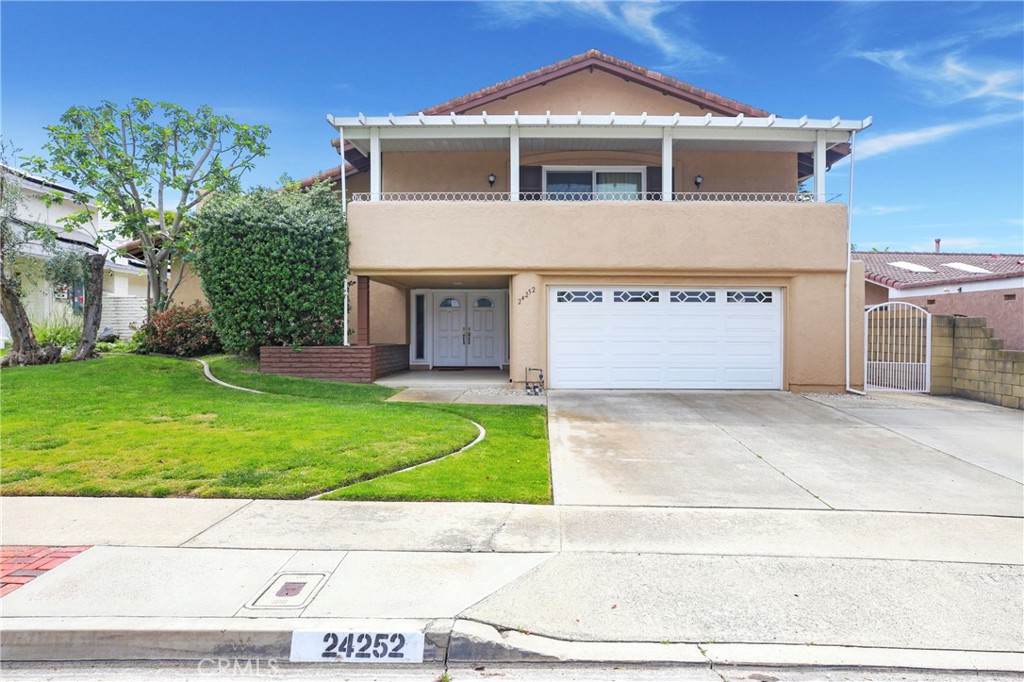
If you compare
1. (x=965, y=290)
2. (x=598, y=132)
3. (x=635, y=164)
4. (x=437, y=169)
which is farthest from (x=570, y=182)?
(x=965, y=290)

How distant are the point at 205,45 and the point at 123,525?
50.4 ft

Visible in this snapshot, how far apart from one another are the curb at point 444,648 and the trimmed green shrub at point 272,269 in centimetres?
999

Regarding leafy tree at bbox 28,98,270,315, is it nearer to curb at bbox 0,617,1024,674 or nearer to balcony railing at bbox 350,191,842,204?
balcony railing at bbox 350,191,842,204

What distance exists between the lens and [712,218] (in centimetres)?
1298

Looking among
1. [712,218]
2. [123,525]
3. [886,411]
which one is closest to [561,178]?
[712,218]

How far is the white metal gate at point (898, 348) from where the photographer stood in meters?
13.3

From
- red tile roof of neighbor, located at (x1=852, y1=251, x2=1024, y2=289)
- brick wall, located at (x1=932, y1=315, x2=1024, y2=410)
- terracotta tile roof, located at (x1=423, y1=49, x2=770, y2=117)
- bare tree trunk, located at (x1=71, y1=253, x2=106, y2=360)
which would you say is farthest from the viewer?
red tile roof of neighbor, located at (x1=852, y1=251, x2=1024, y2=289)

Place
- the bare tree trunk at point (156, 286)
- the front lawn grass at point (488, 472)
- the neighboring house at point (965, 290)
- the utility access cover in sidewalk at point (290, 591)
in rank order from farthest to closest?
the bare tree trunk at point (156, 286)
the neighboring house at point (965, 290)
the front lawn grass at point (488, 472)
the utility access cover in sidewalk at point (290, 591)

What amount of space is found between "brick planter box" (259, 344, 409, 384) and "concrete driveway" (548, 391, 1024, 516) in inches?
169

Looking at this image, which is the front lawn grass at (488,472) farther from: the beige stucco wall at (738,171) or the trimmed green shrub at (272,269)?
the beige stucco wall at (738,171)

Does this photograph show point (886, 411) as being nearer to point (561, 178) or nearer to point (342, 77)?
point (561, 178)

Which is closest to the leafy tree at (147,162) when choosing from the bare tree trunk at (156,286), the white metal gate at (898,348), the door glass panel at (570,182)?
the bare tree trunk at (156,286)

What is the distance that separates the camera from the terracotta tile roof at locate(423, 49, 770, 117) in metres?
14.5

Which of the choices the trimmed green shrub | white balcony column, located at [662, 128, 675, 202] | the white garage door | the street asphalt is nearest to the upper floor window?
white balcony column, located at [662, 128, 675, 202]
